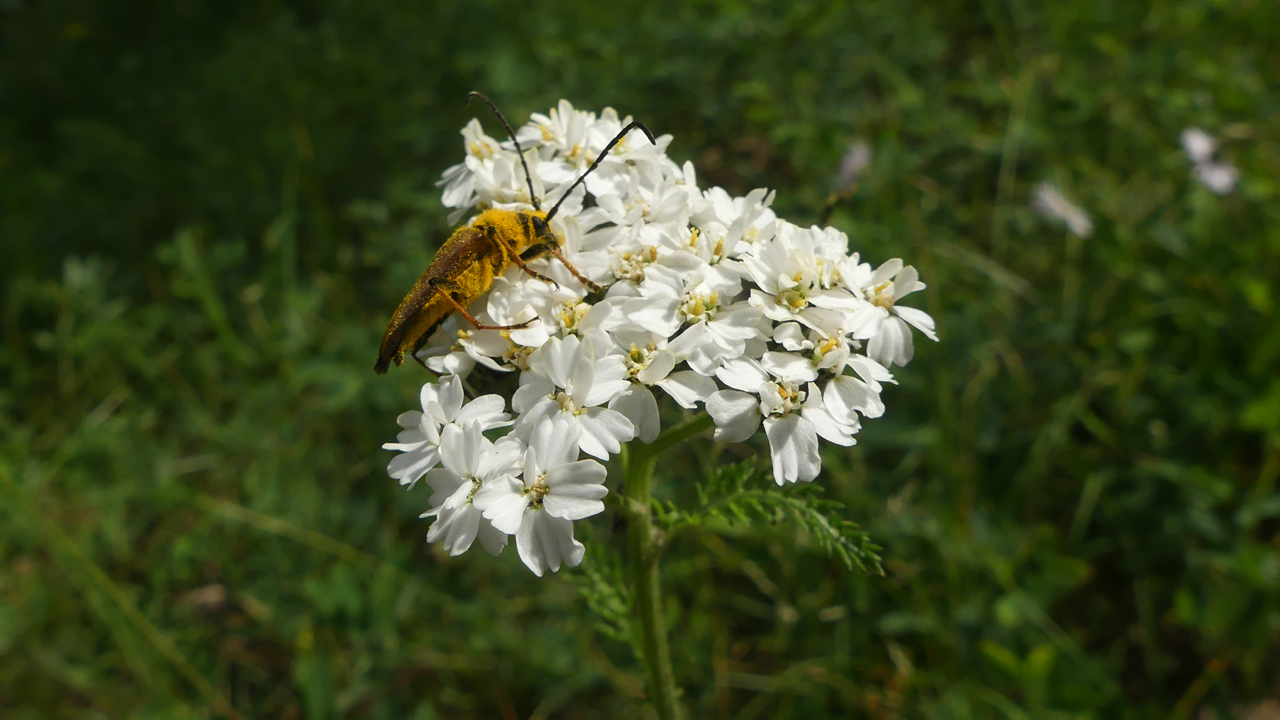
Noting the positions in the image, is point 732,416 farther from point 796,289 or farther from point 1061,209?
point 1061,209

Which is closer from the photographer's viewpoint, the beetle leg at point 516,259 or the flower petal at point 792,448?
the flower petal at point 792,448

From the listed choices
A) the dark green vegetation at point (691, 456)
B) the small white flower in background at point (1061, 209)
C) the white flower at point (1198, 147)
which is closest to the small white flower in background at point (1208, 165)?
the white flower at point (1198, 147)

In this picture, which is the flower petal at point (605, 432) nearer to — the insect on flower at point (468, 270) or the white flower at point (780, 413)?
the white flower at point (780, 413)

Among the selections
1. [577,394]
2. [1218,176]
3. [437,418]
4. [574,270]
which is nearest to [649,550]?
[577,394]

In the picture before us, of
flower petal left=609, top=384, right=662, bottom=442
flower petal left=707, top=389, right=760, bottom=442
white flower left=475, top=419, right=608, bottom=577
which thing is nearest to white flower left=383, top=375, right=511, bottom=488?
white flower left=475, top=419, right=608, bottom=577

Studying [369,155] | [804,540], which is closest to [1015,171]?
[804,540]

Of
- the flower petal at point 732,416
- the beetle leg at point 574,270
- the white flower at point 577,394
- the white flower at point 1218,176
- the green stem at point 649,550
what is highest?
the beetle leg at point 574,270

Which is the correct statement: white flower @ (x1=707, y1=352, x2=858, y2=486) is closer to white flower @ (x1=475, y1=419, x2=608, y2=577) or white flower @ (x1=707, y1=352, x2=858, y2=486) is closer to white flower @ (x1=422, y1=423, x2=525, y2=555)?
white flower @ (x1=475, y1=419, x2=608, y2=577)
